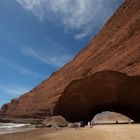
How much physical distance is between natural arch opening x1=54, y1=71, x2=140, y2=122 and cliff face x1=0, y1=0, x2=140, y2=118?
93 centimetres

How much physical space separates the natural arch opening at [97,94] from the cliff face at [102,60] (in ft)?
3.06

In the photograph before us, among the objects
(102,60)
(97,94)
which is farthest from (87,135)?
(102,60)

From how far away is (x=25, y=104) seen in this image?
45125mm

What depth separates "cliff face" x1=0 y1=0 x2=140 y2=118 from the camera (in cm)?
3006

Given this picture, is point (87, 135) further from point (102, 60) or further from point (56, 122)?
point (102, 60)

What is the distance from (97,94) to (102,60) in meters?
4.84

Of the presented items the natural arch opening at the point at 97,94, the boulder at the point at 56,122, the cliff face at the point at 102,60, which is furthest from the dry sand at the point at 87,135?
the cliff face at the point at 102,60

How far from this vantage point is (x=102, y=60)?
34.5m

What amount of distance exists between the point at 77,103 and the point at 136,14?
14.2m

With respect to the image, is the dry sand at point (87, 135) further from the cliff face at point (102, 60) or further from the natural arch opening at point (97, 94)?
the cliff face at point (102, 60)

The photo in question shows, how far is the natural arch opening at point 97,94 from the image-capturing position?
92.4 ft

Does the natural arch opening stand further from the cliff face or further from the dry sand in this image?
the dry sand

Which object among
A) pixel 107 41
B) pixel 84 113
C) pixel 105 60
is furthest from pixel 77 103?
pixel 107 41

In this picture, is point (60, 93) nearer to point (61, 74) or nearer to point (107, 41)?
point (61, 74)
